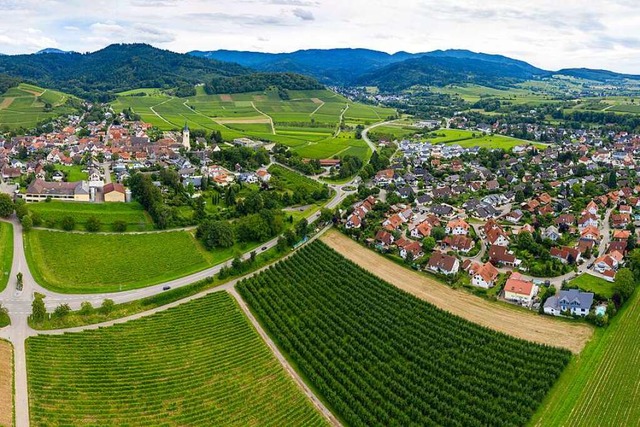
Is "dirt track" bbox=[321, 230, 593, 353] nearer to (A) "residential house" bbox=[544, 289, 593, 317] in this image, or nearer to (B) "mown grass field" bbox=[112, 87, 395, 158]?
(A) "residential house" bbox=[544, 289, 593, 317]

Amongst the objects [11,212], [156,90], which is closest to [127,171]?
[11,212]

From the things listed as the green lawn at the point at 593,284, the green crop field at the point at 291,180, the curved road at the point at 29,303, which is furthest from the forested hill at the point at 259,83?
the green lawn at the point at 593,284

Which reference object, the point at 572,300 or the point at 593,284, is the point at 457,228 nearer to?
the point at 593,284

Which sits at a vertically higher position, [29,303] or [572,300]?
[572,300]

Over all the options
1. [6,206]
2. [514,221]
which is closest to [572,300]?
[514,221]

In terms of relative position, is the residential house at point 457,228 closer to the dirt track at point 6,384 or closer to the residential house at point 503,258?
the residential house at point 503,258
